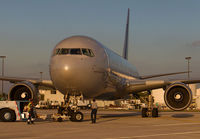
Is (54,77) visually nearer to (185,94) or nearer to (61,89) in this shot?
(61,89)

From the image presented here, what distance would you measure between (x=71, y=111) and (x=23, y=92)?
5.15m

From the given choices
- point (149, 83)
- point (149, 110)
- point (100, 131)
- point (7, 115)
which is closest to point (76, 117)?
point (7, 115)

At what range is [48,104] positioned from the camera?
67875 mm

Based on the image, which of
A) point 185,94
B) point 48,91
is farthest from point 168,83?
point 48,91

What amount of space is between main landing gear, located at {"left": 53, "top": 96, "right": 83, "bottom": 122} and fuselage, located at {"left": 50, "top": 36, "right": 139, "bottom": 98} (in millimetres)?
803

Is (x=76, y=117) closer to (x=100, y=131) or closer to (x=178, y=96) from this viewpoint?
(x=100, y=131)

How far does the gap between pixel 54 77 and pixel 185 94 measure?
31.7 feet

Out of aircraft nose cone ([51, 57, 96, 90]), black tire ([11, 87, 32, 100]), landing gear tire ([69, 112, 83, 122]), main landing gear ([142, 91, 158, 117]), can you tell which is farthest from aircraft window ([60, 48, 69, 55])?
main landing gear ([142, 91, 158, 117])

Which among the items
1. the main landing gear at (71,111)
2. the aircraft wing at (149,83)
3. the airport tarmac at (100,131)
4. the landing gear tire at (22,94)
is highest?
the aircraft wing at (149,83)

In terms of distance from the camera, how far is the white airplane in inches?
654

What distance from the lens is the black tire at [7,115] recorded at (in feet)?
63.4

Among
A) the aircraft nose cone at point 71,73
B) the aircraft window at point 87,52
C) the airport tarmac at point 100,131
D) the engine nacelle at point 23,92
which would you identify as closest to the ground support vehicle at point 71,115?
the airport tarmac at point 100,131

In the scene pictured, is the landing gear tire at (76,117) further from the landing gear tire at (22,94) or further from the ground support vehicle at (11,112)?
the landing gear tire at (22,94)

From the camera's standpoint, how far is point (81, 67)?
1656cm
